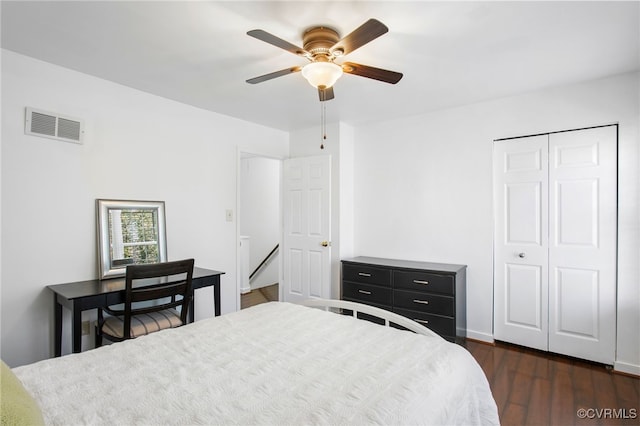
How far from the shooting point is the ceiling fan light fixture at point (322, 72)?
6.21ft

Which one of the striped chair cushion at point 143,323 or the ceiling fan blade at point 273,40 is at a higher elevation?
the ceiling fan blade at point 273,40

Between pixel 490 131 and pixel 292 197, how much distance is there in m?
2.35

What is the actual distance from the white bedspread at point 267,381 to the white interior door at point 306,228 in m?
2.21

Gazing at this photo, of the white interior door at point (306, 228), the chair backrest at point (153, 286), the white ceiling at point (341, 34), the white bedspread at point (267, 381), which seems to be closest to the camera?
the white bedspread at point (267, 381)

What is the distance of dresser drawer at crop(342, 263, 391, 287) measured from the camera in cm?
332

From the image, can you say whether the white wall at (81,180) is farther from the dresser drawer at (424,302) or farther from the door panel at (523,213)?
the door panel at (523,213)

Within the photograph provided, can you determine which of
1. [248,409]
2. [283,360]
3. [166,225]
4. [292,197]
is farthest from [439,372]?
[292,197]

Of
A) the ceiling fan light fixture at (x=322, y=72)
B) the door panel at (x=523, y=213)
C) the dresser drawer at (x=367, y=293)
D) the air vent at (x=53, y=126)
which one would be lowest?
the dresser drawer at (x=367, y=293)

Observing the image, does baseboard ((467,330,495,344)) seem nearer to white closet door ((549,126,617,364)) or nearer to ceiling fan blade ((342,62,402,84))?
white closet door ((549,126,617,364))

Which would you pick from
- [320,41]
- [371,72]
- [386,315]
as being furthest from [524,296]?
[320,41]

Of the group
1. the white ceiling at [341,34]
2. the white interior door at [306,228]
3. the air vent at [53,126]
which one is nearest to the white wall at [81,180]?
the air vent at [53,126]

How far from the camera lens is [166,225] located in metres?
3.11

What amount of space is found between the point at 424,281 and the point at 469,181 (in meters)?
1.12

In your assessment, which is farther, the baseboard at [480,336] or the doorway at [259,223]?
the doorway at [259,223]
